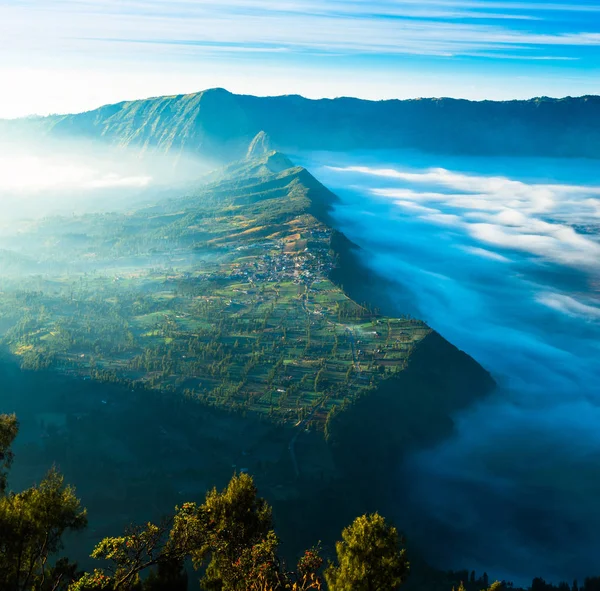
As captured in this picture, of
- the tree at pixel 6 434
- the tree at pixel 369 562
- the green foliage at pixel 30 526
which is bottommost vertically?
the tree at pixel 369 562

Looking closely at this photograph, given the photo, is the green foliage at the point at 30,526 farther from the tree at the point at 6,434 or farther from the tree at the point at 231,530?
the tree at the point at 231,530

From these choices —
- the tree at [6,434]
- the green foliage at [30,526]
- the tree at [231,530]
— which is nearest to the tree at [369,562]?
the tree at [231,530]

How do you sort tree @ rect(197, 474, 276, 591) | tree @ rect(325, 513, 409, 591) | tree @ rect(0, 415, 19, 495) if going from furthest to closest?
tree @ rect(325, 513, 409, 591) → tree @ rect(197, 474, 276, 591) → tree @ rect(0, 415, 19, 495)

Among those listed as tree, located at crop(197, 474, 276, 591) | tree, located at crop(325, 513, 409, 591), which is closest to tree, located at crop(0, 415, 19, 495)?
tree, located at crop(197, 474, 276, 591)

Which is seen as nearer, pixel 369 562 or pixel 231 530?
pixel 369 562

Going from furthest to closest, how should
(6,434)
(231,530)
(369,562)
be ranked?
1. (231,530)
2. (369,562)
3. (6,434)

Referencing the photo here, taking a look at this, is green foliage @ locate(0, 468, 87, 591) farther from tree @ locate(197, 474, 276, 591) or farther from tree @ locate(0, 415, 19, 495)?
tree @ locate(197, 474, 276, 591)

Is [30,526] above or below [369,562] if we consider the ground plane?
above

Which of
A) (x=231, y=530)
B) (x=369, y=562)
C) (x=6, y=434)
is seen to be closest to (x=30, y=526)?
(x=6, y=434)

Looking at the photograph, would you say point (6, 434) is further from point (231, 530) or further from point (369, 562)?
point (369, 562)

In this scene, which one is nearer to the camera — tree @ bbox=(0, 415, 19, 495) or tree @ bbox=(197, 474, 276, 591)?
tree @ bbox=(0, 415, 19, 495)
